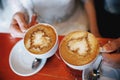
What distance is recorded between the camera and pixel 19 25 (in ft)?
2.92

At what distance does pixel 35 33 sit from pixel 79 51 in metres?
0.19

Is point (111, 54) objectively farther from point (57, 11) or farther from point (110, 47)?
point (57, 11)

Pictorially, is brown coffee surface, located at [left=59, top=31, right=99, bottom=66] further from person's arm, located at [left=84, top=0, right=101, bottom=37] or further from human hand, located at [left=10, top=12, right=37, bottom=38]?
person's arm, located at [left=84, top=0, right=101, bottom=37]

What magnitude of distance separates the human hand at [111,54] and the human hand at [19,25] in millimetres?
334

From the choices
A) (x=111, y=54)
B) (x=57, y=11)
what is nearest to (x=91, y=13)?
(x=57, y=11)

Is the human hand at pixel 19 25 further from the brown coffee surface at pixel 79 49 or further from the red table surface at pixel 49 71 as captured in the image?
the brown coffee surface at pixel 79 49

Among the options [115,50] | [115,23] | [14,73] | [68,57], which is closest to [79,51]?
[68,57]

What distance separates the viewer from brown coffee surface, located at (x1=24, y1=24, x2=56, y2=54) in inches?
28.5

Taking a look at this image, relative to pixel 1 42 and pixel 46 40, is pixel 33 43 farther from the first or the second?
pixel 1 42

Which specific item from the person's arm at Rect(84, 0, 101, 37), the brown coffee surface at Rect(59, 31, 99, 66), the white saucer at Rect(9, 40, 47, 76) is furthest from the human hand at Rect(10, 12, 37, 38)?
the person's arm at Rect(84, 0, 101, 37)

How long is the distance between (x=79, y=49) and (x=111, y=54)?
5.1 inches

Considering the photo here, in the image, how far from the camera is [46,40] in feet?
2.44

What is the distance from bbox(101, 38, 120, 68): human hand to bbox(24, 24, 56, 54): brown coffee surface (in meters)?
0.18

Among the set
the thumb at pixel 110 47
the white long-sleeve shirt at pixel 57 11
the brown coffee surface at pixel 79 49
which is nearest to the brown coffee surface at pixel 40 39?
the brown coffee surface at pixel 79 49
